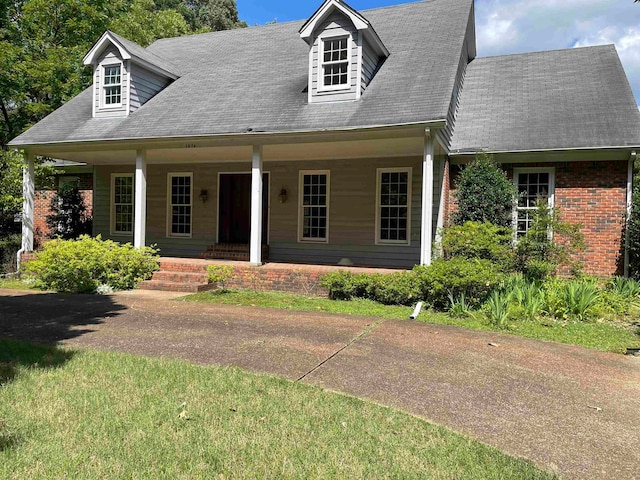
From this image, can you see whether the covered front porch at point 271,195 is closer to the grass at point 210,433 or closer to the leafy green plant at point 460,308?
the leafy green plant at point 460,308

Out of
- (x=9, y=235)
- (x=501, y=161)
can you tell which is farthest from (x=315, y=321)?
(x=9, y=235)

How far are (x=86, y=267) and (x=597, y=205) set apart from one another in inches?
460

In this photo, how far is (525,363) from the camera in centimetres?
565

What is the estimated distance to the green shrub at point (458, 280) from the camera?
8562 millimetres

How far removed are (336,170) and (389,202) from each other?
1746mm

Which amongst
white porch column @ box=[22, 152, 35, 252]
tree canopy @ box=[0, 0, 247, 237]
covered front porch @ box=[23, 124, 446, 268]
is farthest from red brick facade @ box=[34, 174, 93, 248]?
white porch column @ box=[22, 152, 35, 252]

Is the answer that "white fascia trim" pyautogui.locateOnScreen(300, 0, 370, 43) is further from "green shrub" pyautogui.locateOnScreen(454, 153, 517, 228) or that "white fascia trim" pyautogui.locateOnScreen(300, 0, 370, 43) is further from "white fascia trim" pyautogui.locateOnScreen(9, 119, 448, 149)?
"green shrub" pyautogui.locateOnScreen(454, 153, 517, 228)

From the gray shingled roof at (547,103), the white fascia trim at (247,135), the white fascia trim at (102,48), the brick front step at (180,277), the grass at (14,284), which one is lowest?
the grass at (14,284)

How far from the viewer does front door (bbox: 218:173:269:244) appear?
49.0ft

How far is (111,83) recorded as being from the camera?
14203 millimetres

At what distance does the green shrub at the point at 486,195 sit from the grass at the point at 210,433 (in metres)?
8.06

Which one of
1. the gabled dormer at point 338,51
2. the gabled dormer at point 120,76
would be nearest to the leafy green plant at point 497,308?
the gabled dormer at point 338,51

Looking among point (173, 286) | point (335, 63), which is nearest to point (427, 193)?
point (335, 63)

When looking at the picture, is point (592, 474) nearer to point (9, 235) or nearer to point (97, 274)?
point (97, 274)
